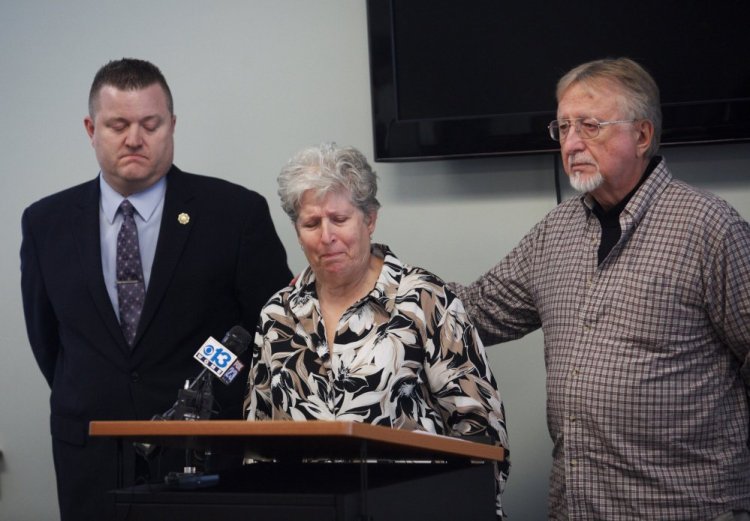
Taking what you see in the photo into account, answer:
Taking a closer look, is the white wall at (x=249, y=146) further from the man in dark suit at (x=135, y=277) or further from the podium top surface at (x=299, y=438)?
the podium top surface at (x=299, y=438)

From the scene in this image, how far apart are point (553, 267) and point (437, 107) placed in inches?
33.8

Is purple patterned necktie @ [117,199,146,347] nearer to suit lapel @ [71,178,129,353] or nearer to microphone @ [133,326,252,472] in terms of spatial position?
suit lapel @ [71,178,129,353]

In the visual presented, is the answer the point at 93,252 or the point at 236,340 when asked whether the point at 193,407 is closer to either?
the point at 236,340

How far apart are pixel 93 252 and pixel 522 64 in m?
1.44

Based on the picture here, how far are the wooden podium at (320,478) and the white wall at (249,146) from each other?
4.92ft

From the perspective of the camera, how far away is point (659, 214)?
8.52ft

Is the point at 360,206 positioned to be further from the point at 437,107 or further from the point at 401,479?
the point at 437,107

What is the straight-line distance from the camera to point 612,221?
2.70 metres

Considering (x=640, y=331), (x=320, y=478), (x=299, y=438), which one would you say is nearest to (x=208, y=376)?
(x=320, y=478)

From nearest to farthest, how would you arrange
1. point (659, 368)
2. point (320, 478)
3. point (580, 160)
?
1. point (320, 478)
2. point (659, 368)
3. point (580, 160)

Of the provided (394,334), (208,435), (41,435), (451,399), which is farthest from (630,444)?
(41,435)

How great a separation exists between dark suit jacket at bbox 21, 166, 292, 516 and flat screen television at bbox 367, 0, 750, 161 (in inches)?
25.7

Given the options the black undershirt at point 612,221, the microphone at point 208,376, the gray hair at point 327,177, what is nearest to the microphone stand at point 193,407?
the microphone at point 208,376

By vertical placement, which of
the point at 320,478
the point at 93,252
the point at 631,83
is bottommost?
the point at 320,478
